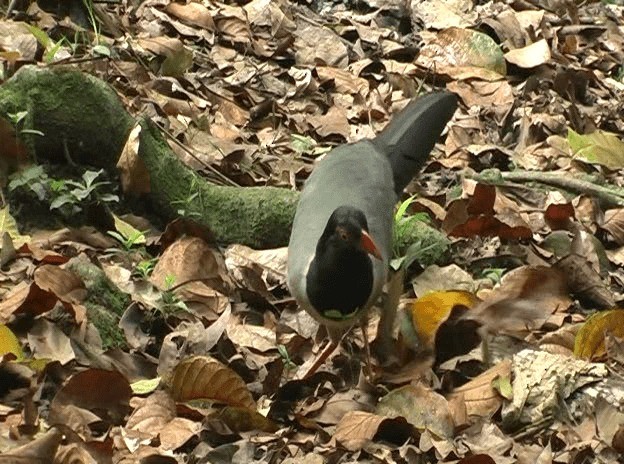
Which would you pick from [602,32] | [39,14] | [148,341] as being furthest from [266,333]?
[602,32]

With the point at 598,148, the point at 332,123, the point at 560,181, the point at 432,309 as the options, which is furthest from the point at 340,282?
the point at 598,148

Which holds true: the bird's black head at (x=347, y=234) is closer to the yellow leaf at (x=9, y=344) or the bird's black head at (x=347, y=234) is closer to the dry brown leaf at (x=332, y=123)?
the yellow leaf at (x=9, y=344)

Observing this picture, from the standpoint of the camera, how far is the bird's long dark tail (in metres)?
5.55

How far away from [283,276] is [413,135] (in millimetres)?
993

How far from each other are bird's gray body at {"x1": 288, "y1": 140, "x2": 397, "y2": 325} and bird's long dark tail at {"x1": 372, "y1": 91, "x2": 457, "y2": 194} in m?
0.08

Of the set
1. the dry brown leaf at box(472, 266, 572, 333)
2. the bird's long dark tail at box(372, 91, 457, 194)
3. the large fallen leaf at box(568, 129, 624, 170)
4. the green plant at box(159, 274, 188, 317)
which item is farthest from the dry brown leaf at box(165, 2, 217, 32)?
the dry brown leaf at box(472, 266, 572, 333)

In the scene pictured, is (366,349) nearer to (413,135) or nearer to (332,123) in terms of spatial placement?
(413,135)

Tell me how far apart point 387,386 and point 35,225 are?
66.6 inches

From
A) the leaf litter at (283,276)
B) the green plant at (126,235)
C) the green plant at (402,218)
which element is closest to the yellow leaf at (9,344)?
the leaf litter at (283,276)

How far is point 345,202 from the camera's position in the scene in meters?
4.94

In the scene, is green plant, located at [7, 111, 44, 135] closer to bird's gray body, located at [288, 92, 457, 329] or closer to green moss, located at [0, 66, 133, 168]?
green moss, located at [0, 66, 133, 168]

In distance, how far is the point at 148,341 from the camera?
4469 millimetres

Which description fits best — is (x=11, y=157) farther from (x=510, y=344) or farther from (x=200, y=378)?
(x=510, y=344)

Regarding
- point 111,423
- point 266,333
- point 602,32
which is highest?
point 111,423
